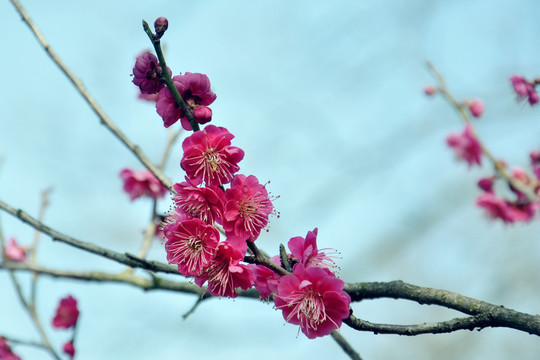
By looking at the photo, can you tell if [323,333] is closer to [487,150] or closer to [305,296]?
[305,296]

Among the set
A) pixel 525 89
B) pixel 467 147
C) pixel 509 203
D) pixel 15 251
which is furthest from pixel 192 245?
pixel 467 147

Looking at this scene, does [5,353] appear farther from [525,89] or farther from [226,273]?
[525,89]

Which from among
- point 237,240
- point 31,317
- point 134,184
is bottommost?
point 237,240

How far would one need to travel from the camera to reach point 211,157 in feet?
4.93

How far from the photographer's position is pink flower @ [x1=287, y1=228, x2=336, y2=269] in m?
1.56

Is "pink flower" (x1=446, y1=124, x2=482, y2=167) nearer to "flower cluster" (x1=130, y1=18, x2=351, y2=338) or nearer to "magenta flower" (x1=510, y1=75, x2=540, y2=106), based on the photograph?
"magenta flower" (x1=510, y1=75, x2=540, y2=106)

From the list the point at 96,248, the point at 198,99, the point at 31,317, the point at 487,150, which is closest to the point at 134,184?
the point at 31,317

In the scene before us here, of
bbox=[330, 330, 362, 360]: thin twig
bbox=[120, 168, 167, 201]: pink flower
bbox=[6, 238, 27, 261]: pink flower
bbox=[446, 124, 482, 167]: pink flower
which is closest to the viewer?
bbox=[330, 330, 362, 360]: thin twig

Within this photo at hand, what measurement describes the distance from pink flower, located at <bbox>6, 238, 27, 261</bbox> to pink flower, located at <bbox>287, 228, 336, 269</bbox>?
322 centimetres

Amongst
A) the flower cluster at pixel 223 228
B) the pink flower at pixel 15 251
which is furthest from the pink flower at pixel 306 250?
the pink flower at pixel 15 251

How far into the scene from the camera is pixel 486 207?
446cm

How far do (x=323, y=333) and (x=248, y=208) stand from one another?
419 mm

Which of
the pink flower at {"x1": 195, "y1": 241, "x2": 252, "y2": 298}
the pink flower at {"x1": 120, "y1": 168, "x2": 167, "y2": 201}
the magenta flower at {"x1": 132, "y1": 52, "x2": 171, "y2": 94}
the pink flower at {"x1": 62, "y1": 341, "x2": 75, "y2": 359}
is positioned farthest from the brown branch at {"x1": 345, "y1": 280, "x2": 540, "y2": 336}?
the pink flower at {"x1": 120, "y1": 168, "x2": 167, "y2": 201}

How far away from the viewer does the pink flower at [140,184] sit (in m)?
3.54
